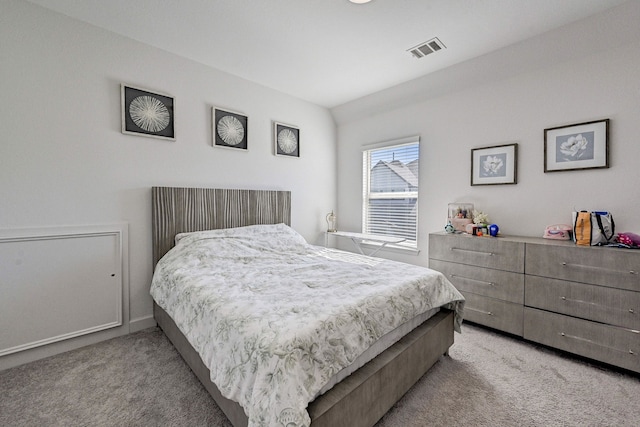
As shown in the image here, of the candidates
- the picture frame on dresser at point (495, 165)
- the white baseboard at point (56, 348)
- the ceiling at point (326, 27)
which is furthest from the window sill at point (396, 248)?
the white baseboard at point (56, 348)

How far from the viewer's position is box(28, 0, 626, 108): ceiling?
193 cm

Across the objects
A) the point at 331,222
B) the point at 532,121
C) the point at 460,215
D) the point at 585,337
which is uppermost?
the point at 532,121

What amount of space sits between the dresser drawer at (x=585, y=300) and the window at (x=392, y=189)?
4.62ft

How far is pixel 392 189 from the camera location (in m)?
3.69

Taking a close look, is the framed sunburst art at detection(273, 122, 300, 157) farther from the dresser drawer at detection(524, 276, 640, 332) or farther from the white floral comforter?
the dresser drawer at detection(524, 276, 640, 332)

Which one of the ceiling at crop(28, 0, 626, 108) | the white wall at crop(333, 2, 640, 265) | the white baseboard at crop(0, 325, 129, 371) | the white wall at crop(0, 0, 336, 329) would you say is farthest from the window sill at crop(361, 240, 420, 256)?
the white baseboard at crop(0, 325, 129, 371)

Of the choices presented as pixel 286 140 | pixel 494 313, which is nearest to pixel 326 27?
pixel 286 140

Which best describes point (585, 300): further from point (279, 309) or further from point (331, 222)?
point (331, 222)

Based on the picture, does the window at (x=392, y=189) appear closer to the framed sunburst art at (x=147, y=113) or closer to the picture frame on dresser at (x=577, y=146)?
the picture frame on dresser at (x=577, y=146)

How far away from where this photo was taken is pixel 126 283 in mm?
2379

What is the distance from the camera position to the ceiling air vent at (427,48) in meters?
2.35

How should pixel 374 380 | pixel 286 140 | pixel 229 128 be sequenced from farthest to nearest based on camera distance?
pixel 286 140, pixel 229 128, pixel 374 380

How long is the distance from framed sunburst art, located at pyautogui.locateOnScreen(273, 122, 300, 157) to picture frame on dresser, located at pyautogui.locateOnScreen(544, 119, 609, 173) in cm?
268

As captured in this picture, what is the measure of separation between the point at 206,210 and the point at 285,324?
1965mm
